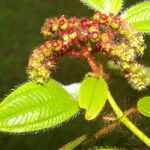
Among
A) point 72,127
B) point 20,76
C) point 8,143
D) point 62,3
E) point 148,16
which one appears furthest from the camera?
point 62,3

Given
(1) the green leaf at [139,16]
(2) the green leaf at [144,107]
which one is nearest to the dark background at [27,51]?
(1) the green leaf at [139,16]

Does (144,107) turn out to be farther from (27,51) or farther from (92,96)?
(27,51)

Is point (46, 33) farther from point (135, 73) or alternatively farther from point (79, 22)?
point (135, 73)

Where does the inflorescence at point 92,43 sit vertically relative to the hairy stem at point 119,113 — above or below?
above

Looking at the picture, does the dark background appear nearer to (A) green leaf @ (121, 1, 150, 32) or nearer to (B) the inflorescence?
(A) green leaf @ (121, 1, 150, 32)

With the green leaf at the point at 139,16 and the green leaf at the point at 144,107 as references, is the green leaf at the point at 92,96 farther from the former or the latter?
the green leaf at the point at 139,16

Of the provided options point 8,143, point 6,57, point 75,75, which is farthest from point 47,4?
point 8,143
